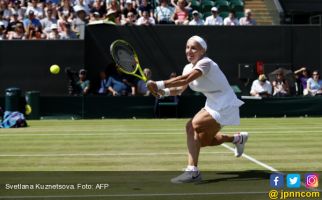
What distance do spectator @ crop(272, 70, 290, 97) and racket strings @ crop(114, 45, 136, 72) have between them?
1352 cm

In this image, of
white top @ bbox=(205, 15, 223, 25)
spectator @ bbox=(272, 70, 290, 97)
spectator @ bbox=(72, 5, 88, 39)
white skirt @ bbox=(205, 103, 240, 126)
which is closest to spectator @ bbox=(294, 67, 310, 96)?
spectator @ bbox=(272, 70, 290, 97)

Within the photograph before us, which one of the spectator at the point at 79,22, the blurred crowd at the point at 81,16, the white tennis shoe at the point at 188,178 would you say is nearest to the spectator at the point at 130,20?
the blurred crowd at the point at 81,16

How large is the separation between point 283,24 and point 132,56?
15907 millimetres

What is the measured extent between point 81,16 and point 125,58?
1381cm

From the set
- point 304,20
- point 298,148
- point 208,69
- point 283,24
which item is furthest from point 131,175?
point 304,20

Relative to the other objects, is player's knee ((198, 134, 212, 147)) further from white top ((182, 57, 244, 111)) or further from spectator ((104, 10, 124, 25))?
spectator ((104, 10, 124, 25))

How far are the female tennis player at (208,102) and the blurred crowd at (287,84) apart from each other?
45.5 feet

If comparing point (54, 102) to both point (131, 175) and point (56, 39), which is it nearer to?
point (56, 39)

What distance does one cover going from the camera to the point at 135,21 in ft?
77.8

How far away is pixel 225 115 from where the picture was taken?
8.65 meters

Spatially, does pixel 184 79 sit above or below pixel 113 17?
below

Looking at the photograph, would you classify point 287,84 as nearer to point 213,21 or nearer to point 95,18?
point 213,21

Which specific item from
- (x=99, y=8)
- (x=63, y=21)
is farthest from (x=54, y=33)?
(x=99, y=8)

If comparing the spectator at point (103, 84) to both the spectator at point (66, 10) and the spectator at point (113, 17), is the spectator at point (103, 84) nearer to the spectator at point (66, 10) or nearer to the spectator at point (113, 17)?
the spectator at point (113, 17)
